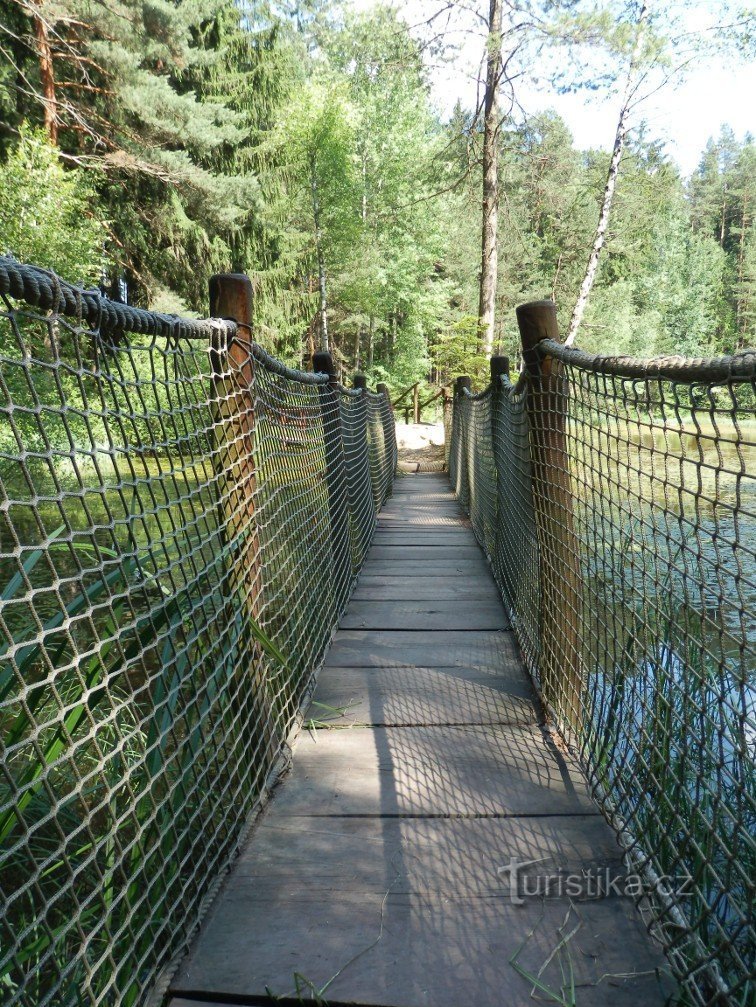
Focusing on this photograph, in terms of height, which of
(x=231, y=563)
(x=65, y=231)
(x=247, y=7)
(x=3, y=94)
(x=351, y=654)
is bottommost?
(x=351, y=654)

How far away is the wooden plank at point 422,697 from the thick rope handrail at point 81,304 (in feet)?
3.97

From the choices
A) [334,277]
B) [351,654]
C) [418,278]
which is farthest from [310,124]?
[351,654]

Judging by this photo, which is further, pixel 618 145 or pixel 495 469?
pixel 618 145

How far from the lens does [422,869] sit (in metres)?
1.38

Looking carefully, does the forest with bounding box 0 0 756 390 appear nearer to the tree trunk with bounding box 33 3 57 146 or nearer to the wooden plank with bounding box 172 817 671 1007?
the tree trunk with bounding box 33 3 57 146

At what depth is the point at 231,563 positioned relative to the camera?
1.63 metres

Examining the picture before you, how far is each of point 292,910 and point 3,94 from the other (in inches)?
551

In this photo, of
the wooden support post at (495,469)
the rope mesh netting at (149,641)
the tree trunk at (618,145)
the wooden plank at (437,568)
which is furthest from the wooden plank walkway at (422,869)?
the tree trunk at (618,145)

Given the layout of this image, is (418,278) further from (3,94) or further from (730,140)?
(730,140)

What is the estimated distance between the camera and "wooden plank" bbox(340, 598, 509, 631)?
2930 millimetres

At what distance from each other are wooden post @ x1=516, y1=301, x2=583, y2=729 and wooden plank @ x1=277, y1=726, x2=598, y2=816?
0.17m

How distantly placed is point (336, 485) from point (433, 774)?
1.71 meters

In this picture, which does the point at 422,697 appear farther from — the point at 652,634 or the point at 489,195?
the point at 489,195

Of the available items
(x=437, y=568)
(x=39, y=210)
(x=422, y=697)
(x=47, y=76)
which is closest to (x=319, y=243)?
(x=47, y=76)
